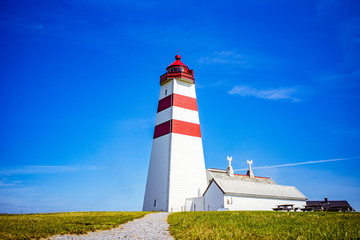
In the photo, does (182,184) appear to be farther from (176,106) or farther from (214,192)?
(176,106)

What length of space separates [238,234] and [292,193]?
103 ft

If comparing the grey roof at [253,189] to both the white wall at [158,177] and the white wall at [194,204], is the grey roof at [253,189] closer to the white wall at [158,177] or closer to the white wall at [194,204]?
the white wall at [194,204]

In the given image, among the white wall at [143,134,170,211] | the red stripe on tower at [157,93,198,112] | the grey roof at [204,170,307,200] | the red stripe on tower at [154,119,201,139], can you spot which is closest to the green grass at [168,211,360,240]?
the grey roof at [204,170,307,200]

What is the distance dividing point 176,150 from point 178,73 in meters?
11.7

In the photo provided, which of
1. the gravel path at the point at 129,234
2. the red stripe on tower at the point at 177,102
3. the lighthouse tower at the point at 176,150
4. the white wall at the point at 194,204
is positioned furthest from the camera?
the red stripe on tower at the point at 177,102

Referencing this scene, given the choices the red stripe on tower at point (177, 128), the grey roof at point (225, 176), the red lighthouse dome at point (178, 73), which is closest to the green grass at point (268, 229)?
the red stripe on tower at point (177, 128)

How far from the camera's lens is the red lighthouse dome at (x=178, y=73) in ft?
125

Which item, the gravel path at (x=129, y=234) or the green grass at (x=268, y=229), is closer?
the green grass at (x=268, y=229)

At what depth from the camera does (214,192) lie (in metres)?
31.1

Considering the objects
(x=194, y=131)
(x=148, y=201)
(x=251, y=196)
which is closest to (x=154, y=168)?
(x=148, y=201)

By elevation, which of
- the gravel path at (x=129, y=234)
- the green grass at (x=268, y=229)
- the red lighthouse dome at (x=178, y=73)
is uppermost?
the red lighthouse dome at (x=178, y=73)

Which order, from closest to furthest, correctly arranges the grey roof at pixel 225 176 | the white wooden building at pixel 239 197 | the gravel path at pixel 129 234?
the gravel path at pixel 129 234 → the white wooden building at pixel 239 197 → the grey roof at pixel 225 176

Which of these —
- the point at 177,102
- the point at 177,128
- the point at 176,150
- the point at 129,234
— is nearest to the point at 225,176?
the point at 176,150

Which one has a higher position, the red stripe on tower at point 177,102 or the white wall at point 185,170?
the red stripe on tower at point 177,102
